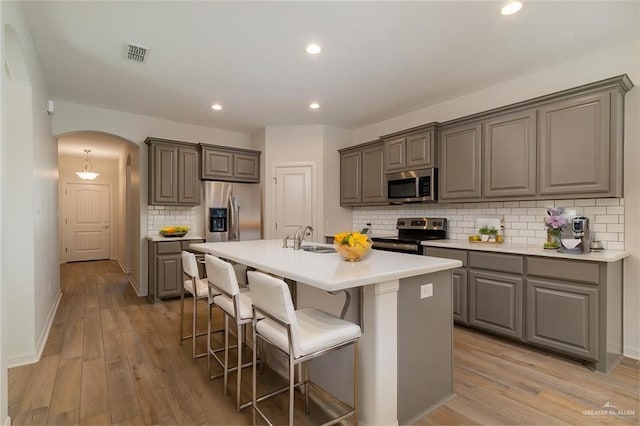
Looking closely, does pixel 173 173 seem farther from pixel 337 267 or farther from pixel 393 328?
pixel 393 328

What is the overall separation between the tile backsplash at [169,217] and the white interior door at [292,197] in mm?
1397

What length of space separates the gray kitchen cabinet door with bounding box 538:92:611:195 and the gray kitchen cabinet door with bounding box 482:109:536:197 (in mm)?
85

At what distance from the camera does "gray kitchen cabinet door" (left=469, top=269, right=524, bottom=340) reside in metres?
2.89

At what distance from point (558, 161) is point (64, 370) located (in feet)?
14.6

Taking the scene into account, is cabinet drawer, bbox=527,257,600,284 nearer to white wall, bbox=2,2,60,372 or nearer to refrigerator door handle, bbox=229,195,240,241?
refrigerator door handle, bbox=229,195,240,241

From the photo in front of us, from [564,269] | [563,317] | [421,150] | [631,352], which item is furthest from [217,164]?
[631,352]

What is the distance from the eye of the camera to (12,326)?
255 cm

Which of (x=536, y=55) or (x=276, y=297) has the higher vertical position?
(x=536, y=55)

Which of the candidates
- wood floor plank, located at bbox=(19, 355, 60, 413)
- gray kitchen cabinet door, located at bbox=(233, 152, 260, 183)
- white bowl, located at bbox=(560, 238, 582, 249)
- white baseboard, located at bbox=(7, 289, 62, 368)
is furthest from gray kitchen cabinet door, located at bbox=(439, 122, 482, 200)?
white baseboard, located at bbox=(7, 289, 62, 368)

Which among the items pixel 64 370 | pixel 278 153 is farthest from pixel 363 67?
pixel 64 370

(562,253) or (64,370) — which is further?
(562,253)

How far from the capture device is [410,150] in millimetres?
4129

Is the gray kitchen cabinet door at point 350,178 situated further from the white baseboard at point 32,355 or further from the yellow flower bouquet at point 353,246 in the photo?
the white baseboard at point 32,355

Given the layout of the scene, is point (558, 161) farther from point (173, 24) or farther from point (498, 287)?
point (173, 24)
